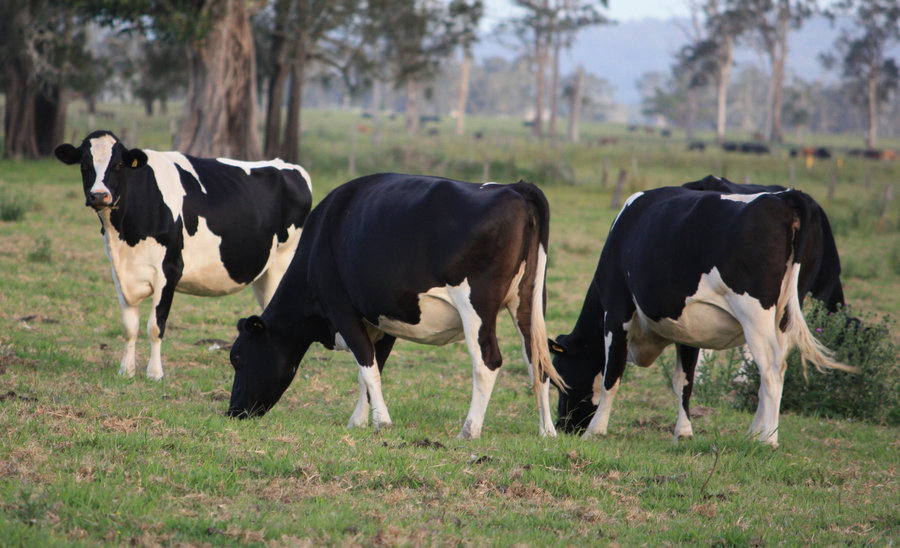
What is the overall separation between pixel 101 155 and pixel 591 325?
4067 millimetres

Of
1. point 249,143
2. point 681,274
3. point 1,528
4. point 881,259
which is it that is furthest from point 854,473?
point 249,143

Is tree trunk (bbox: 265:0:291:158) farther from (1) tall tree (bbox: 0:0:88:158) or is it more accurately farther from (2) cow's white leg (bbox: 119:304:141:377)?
(2) cow's white leg (bbox: 119:304:141:377)

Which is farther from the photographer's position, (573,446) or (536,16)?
(536,16)

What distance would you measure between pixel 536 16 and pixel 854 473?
54.0 meters

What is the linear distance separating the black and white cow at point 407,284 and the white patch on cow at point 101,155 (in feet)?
5.80

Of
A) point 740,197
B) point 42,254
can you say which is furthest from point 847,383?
point 42,254

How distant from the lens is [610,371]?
22.5 feet

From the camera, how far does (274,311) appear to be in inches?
266

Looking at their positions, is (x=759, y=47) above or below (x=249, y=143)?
above

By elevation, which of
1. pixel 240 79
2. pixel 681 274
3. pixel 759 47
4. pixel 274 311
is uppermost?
pixel 759 47

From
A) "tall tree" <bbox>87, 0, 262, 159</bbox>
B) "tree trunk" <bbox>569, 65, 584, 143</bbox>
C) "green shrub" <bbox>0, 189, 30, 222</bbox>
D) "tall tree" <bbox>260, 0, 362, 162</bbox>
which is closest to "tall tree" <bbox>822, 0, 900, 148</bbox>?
"tree trunk" <bbox>569, 65, 584, 143</bbox>

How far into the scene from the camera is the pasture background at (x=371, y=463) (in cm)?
414

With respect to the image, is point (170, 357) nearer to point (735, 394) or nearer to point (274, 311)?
point (274, 311)

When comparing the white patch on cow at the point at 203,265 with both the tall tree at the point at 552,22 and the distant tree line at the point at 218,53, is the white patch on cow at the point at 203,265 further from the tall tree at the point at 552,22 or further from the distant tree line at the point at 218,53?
the tall tree at the point at 552,22
